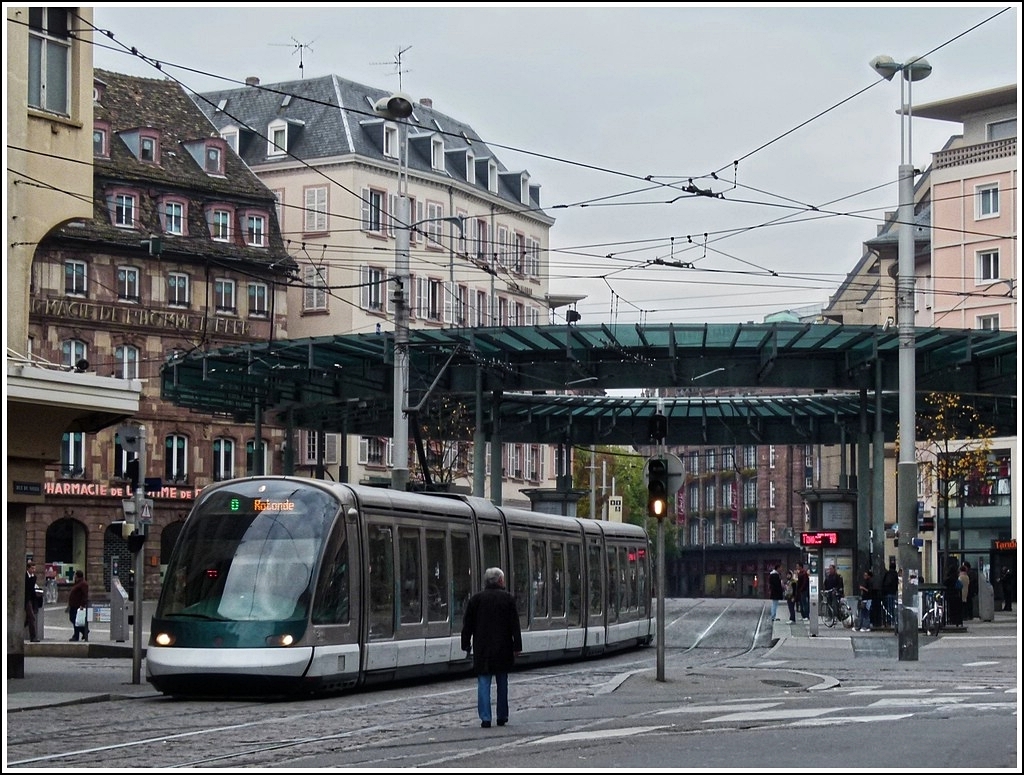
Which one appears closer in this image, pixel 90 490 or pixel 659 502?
pixel 659 502

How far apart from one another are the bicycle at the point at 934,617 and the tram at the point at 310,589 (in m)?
18.4

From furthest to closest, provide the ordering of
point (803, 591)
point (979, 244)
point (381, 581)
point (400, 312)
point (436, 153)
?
point (436, 153), point (979, 244), point (803, 591), point (400, 312), point (381, 581)

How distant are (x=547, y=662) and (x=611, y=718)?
1418cm

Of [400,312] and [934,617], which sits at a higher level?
[400,312]

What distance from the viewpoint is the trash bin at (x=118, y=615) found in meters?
39.2

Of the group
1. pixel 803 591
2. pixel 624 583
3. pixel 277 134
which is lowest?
pixel 803 591

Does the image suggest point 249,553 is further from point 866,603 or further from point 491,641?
point 866,603

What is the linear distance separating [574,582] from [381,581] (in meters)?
9.65

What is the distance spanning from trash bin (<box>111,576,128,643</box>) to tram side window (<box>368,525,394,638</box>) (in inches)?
635

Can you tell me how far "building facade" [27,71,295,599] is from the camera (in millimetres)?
72750

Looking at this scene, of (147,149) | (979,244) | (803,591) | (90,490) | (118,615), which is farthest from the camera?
(979,244)

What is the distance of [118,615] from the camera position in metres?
39.4

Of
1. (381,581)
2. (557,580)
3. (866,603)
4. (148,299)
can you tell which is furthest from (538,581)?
(148,299)

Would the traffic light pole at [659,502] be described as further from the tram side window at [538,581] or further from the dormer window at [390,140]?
the dormer window at [390,140]
